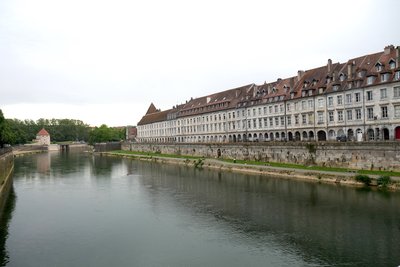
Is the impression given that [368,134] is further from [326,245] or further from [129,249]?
[129,249]

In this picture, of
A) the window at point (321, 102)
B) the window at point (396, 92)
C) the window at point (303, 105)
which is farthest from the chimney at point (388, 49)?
the window at point (303, 105)

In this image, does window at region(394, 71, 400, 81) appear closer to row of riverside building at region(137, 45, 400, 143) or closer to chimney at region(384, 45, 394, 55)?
row of riverside building at region(137, 45, 400, 143)

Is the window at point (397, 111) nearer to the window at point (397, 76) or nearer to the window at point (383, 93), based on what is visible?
the window at point (383, 93)

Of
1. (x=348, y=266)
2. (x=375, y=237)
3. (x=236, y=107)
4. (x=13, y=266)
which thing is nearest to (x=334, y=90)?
(x=236, y=107)

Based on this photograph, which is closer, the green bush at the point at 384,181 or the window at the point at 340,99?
the green bush at the point at 384,181

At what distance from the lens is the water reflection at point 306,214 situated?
15.3 meters

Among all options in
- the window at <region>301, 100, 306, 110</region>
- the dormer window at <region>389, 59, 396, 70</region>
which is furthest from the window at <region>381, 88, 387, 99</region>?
the window at <region>301, 100, 306, 110</region>

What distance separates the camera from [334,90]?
3862cm

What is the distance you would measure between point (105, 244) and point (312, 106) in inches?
1232

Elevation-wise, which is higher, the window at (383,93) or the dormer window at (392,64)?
the dormer window at (392,64)

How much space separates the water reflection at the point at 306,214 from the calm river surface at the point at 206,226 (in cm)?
5

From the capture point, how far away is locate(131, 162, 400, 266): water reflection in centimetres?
1534

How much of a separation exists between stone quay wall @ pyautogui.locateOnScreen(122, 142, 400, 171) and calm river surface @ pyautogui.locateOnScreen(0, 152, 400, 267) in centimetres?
510

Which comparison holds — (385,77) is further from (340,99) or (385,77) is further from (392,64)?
Result: (340,99)
